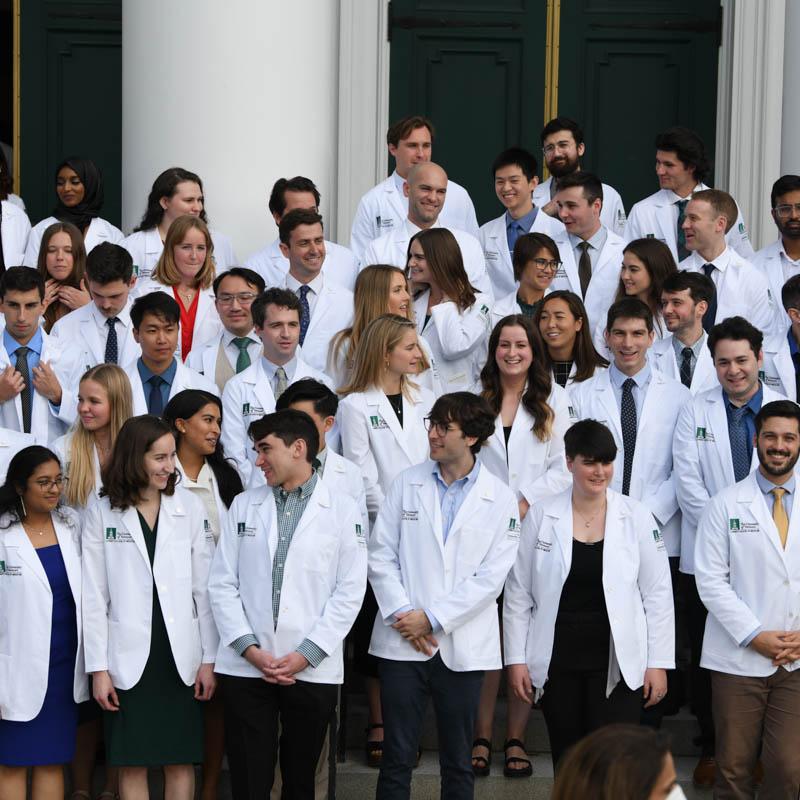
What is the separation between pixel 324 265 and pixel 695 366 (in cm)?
211

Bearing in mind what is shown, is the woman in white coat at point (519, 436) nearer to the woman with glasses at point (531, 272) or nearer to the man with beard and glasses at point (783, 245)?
the woman with glasses at point (531, 272)

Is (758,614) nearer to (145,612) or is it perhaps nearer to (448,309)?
(448,309)

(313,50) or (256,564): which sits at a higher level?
(313,50)

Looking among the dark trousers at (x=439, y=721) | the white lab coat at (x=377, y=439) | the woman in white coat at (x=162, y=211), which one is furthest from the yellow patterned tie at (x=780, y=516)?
the woman in white coat at (x=162, y=211)

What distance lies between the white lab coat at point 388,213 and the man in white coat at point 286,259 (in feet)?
1.12

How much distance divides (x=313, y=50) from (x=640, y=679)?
4843 millimetres

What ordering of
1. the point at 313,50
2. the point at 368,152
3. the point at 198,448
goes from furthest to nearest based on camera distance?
the point at 368,152 → the point at 313,50 → the point at 198,448

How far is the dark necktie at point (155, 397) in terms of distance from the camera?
7.48 metres

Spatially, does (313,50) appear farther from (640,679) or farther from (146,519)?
(640,679)

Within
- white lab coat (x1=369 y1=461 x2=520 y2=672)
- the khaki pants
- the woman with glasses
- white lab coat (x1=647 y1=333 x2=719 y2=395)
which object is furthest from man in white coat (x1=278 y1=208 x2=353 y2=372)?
the khaki pants

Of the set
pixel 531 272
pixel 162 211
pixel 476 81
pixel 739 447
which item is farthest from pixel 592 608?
pixel 476 81

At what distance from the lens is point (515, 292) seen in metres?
8.62

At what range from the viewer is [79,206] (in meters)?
9.18

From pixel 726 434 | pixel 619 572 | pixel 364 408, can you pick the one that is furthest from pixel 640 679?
pixel 364 408
